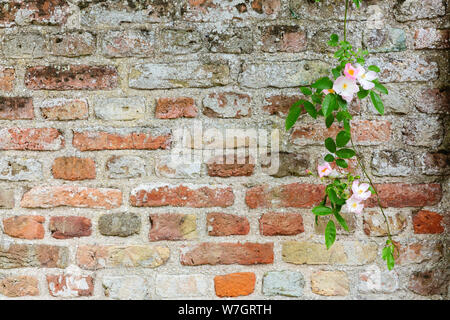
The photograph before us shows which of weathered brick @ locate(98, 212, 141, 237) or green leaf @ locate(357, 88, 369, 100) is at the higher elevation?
green leaf @ locate(357, 88, 369, 100)

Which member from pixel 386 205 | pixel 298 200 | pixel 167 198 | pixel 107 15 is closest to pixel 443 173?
pixel 386 205

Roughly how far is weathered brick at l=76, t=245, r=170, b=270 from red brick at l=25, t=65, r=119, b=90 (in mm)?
523

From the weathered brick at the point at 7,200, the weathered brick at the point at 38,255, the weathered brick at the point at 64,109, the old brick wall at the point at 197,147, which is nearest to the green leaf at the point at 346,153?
the old brick wall at the point at 197,147

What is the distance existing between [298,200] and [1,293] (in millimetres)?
1020

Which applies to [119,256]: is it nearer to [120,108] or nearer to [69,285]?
[69,285]

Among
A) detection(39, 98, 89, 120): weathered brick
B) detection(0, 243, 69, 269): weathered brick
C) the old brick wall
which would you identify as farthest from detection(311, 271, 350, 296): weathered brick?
detection(39, 98, 89, 120): weathered brick

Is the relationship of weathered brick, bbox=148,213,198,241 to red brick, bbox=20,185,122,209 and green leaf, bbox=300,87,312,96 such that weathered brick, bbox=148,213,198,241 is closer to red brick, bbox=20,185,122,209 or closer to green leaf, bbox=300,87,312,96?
red brick, bbox=20,185,122,209

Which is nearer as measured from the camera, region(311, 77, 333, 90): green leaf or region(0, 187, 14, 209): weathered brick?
region(311, 77, 333, 90): green leaf

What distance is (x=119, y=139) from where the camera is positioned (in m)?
1.23

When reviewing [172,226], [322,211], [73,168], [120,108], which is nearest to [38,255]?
[73,168]

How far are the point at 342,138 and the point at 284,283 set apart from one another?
50 cm

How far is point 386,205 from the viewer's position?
4.06ft

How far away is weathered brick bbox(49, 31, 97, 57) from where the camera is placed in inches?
48.1

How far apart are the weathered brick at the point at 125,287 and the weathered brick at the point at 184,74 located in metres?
0.64
